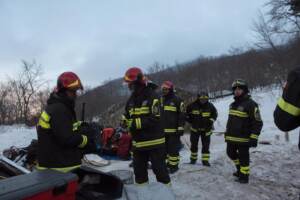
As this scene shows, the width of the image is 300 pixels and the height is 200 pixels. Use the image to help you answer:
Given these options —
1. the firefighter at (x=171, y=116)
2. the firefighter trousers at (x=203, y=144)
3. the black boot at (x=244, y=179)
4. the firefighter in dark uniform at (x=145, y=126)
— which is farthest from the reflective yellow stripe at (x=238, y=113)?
the firefighter in dark uniform at (x=145, y=126)

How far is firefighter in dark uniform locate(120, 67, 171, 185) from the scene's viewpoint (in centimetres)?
511

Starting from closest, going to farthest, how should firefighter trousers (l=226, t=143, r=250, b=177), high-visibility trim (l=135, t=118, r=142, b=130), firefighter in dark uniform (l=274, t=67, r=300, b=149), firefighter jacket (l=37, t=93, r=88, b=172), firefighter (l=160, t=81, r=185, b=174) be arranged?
firefighter in dark uniform (l=274, t=67, r=300, b=149)
firefighter jacket (l=37, t=93, r=88, b=172)
high-visibility trim (l=135, t=118, r=142, b=130)
firefighter trousers (l=226, t=143, r=250, b=177)
firefighter (l=160, t=81, r=185, b=174)

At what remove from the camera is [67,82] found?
395 cm

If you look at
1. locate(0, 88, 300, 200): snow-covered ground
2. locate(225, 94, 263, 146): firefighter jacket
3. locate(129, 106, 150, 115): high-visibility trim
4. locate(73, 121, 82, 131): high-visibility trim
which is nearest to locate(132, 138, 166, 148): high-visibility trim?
locate(129, 106, 150, 115): high-visibility trim

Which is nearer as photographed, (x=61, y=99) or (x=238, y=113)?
(x=61, y=99)

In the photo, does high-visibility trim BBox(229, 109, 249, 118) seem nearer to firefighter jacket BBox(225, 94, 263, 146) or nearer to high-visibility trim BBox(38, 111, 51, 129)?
firefighter jacket BBox(225, 94, 263, 146)

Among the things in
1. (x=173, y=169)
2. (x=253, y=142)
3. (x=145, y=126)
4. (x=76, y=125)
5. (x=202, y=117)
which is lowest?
(x=173, y=169)

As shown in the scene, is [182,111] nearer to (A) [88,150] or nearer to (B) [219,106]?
(A) [88,150]

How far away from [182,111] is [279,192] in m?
2.71

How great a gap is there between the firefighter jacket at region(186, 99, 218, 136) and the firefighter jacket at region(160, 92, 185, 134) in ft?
2.18

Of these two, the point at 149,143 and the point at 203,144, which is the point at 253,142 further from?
the point at 149,143

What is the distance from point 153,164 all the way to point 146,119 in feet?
2.26

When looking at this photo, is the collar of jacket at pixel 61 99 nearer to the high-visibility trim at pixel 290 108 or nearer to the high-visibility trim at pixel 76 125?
the high-visibility trim at pixel 76 125

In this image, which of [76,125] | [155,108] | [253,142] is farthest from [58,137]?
[253,142]
